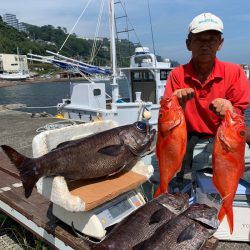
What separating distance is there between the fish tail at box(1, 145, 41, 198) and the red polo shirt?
4.92 feet

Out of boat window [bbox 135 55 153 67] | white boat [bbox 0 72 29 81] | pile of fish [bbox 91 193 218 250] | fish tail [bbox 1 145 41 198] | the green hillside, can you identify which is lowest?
white boat [bbox 0 72 29 81]

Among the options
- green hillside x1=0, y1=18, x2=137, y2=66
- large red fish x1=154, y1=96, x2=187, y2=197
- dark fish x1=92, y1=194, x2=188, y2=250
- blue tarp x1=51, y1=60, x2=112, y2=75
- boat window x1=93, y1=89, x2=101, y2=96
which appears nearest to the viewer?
dark fish x1=92, y1=194, x2=188, y2=250

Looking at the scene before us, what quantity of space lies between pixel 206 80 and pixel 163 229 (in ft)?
5.52

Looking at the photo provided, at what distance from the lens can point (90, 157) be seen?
2.66 metres

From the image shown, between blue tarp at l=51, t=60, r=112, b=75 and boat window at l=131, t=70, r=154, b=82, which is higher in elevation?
blue tarp at l=51, t=60, r=112, b=75

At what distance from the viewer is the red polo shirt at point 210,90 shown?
3187 mm

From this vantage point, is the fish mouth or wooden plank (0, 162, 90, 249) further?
wooden plank (0, 162, 90, 249)

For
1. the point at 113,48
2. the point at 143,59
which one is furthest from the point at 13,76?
the point at 113,48

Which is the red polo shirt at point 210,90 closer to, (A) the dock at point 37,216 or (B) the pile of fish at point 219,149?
(B) the pile of fish at point 219,149

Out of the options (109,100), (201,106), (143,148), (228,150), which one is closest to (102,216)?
(143,148)

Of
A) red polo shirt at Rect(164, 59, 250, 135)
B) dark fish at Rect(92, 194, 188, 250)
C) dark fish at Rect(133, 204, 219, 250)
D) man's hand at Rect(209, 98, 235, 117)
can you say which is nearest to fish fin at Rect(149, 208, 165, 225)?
dark fish at Rect(92, 194, 188, 250)

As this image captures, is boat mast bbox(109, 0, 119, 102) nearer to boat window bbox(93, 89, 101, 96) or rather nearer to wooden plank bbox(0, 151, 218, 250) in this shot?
boat window bbox(93, 89, 101, 96)

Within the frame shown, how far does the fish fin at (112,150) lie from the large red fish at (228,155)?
0.79 meters

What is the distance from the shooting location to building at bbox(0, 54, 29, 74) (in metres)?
104
